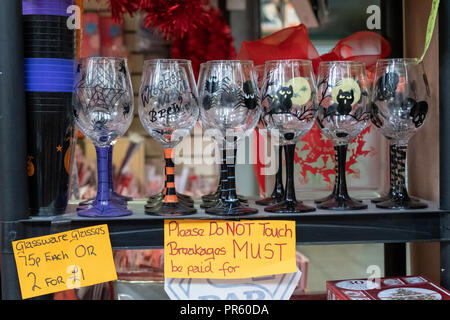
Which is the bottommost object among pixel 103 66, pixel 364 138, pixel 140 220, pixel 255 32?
pixel 140 220

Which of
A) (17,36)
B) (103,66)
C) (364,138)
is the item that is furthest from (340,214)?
(17,36)

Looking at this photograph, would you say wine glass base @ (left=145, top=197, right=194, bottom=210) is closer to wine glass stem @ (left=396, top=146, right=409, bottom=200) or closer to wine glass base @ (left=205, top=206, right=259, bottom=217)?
wine glass base @ (left=205, top=206, right=259, bottom=217)

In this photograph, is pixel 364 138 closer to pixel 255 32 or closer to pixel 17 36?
pixel 17 36

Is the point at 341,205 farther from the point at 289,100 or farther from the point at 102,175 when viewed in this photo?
the point at 102,175

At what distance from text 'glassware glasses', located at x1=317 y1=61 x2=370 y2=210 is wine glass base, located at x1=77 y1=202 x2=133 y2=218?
0.31 metres

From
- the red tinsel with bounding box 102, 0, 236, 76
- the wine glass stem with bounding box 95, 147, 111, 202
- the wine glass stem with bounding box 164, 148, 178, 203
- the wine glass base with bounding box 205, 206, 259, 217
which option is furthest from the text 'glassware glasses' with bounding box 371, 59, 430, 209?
the red tinsel with bounding box 102, 0, 236, 76

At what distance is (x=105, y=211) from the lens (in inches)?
31.1

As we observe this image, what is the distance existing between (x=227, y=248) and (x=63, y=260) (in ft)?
0.79

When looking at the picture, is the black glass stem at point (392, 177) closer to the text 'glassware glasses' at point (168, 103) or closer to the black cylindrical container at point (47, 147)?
the text 'glassware glasses' at point (168, 103)

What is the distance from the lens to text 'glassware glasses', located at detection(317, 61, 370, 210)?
813 mm

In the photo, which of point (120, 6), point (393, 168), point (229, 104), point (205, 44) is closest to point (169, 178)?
point (229, 104)

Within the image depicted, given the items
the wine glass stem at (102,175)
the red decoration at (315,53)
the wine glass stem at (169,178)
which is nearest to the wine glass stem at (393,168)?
the red decoration at (315,53)

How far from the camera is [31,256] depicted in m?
0.77
